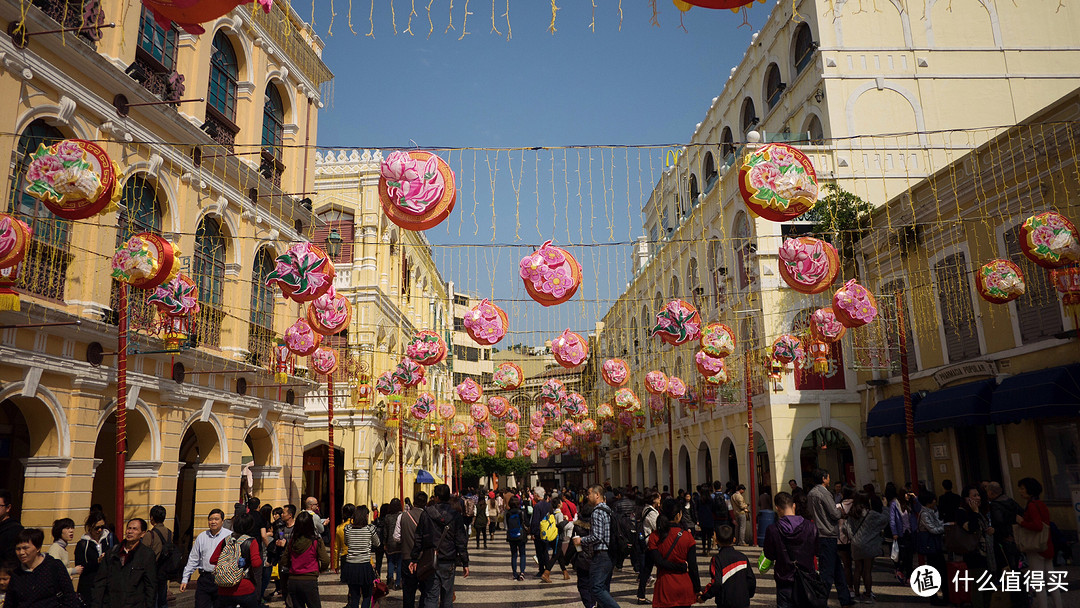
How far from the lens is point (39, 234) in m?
10.6

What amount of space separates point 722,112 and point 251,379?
71.7 feet

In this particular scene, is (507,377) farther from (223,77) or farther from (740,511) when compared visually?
(223,77)

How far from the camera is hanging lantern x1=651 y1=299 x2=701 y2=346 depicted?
1348cm

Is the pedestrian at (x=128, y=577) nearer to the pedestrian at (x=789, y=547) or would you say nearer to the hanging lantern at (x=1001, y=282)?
the pedestrian at (x=789, y=547)

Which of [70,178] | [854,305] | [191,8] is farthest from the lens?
[854,305]

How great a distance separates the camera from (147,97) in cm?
1256

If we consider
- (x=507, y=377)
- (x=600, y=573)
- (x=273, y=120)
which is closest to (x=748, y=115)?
(x=507, y=377)

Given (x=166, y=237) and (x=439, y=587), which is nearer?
(x=439, y=587)

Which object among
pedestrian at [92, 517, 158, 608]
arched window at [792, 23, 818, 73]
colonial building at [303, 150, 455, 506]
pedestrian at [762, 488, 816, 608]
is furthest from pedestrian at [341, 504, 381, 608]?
arched window at [792, 23, 818, 73]

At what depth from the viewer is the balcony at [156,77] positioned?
12.5 metres

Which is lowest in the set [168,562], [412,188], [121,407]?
[168,562]

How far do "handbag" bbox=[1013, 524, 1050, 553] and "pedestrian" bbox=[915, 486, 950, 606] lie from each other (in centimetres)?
221

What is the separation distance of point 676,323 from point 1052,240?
19.6ft

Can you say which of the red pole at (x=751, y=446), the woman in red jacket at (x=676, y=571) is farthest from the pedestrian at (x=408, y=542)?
the red pole at (x=751, y=446)
